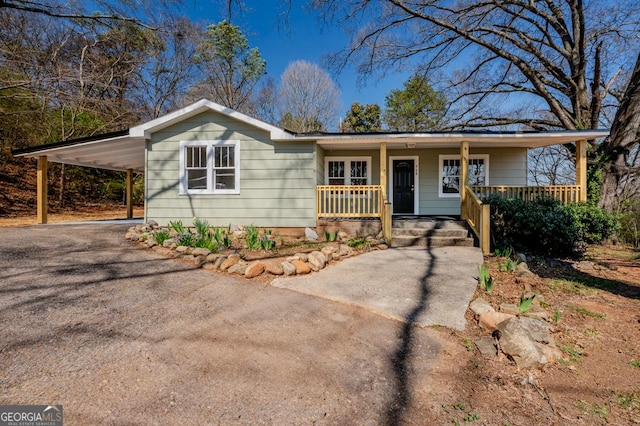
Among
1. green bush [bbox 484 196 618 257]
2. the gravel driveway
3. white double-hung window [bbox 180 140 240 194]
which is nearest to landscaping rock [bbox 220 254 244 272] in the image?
the gravel driveway

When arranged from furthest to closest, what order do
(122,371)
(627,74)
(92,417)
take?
(627,74)
(122,371)
(92,417)

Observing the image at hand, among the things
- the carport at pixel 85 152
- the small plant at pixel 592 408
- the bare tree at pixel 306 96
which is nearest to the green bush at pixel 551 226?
the small plant at pixel 592 408

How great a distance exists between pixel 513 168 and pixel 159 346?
1085 cm

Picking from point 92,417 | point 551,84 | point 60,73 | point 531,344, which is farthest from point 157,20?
point 551,84

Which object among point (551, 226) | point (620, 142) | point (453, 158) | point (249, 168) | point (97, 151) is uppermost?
point (620, 142)

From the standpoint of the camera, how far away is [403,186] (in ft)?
34.8

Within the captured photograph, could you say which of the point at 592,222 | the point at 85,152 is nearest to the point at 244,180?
the point at 85,152

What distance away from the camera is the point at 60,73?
1175 centimetres

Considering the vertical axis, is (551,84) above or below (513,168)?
above

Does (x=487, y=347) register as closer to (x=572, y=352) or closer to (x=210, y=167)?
(x=572, y=352)

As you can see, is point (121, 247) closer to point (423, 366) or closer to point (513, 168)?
point (423, 366)

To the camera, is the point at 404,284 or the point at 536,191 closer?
the point at 404,284

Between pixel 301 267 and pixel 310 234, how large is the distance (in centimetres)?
325

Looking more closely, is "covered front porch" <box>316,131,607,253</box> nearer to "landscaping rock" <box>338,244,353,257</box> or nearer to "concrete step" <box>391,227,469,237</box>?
"concrete step" <box>391,227,469,237</box>
